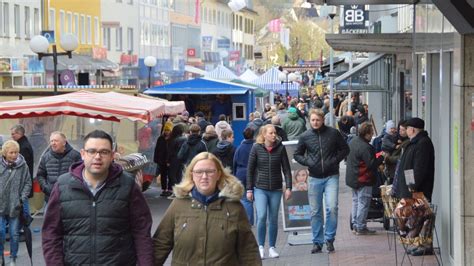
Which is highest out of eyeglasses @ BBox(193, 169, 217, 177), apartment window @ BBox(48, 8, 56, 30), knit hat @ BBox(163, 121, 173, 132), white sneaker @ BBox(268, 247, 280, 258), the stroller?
apartment window @ BBox(48, 8, 56, 30)

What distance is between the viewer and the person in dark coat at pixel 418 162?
11961 mm

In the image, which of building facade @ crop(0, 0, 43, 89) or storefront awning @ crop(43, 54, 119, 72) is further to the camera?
storefront awning @ crop(43, 54, 119, 72)

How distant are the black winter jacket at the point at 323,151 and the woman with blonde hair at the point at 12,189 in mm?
3147

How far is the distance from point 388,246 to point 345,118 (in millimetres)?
13854

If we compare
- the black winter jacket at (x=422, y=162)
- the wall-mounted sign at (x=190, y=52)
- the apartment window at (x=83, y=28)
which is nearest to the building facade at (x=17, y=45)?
the apartment window at (x=83, y=28)

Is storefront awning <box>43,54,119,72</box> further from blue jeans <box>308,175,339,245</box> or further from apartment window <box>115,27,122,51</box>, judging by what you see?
blue jeans <box>308,175,339,245</box>

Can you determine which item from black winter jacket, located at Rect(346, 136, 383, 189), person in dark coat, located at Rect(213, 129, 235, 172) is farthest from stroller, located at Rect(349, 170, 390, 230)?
person in dark coat, located at Rect(213, 129, 235, 172)

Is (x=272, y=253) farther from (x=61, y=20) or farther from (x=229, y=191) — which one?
(x=61, y=20)

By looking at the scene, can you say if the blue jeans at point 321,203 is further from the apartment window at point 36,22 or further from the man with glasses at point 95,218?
the apartment window at point 36,22

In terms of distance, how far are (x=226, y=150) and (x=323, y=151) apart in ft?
11.1

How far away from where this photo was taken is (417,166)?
12.0m

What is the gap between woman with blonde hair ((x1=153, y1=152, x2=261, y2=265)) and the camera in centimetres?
709

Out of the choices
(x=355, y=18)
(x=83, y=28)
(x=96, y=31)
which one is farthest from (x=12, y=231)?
(x=96, y=31)

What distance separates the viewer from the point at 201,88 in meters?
36.0
